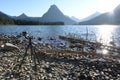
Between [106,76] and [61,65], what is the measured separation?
586 centimetres

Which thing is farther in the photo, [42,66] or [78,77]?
[42,66]

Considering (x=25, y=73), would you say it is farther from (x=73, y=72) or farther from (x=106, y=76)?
(x=106, y=76)

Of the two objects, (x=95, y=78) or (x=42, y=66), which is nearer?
(x=95, y=78)

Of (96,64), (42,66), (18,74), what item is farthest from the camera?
(96,64)

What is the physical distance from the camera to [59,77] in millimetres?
20781

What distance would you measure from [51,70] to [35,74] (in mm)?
2542

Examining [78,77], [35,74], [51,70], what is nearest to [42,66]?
[51,70]

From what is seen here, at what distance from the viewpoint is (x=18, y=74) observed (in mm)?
20750

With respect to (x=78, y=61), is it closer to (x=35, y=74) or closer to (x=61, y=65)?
(x=61, y=65)

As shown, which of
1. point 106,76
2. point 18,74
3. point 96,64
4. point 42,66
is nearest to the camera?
point 18,74

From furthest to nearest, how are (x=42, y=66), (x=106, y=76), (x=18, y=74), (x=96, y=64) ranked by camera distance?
(x=96, y=64), (x=42, y=66), (x=106, y=76), (x=18, y=74)

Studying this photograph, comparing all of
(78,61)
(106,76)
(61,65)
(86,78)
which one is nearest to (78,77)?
(86,78)

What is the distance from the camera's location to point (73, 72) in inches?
896

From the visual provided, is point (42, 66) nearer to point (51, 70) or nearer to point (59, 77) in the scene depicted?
point (51, 70)
